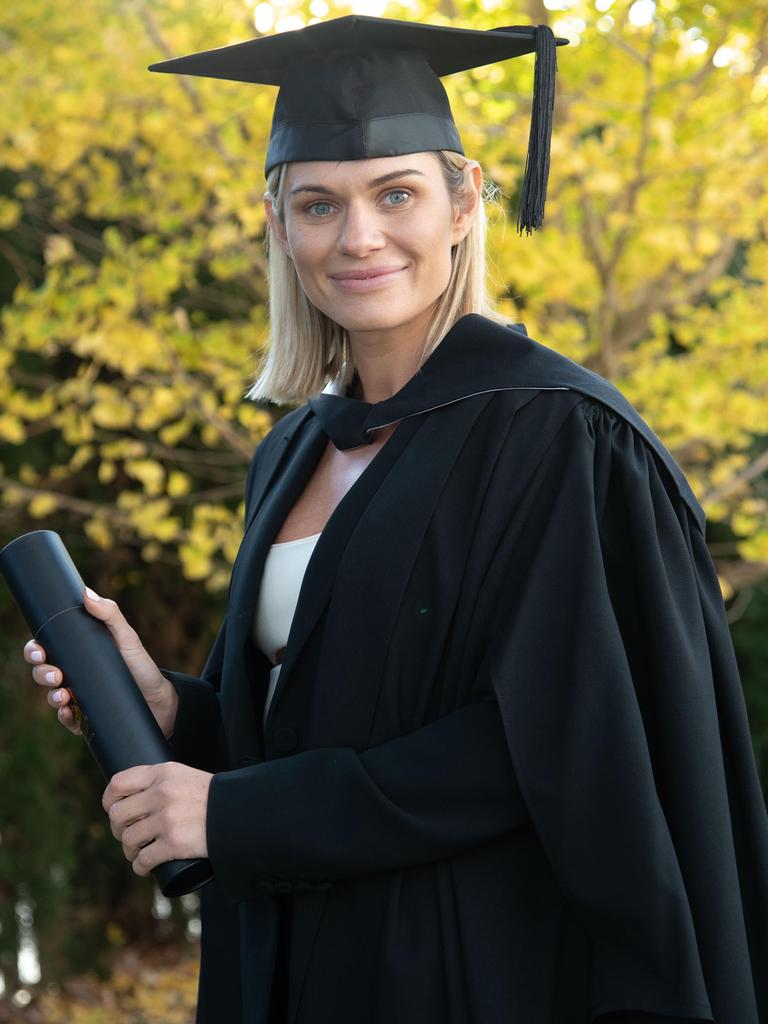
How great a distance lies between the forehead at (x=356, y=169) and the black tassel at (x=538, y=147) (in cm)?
16

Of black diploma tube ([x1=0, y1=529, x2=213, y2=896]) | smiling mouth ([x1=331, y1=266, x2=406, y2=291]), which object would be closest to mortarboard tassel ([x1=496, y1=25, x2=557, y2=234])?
smiling mouth ([x1=331, y1=266, x2=406, y2=291])

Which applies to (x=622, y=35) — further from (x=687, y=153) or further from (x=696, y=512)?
(x=696, y=512)

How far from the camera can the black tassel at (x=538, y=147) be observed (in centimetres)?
192

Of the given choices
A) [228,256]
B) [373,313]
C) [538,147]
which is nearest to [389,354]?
[373,313]

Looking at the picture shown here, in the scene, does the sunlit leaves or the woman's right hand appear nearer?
the woman's right hand

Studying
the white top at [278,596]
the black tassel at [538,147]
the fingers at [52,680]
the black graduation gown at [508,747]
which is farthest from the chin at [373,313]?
the fingers at [52,680]

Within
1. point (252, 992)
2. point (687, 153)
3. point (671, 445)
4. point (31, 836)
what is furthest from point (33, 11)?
point (252, 992)

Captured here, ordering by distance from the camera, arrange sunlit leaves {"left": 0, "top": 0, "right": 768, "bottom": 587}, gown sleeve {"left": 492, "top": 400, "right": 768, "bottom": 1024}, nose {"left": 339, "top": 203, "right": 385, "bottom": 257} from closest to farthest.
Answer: gown sleeve {"left": 492, "top": 400, "right": 768, "bottom": 1024}
nose {"left": 339, "top": 203, "right": 385, "bottom": 257}
sunlit leaves {"left": 0, "top": 0, "right": 768, "bottom": 587}

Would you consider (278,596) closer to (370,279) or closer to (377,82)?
(370,279)

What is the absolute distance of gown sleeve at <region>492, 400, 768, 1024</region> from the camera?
1.57 m

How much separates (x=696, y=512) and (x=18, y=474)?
145 inches

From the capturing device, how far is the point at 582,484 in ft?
5.41

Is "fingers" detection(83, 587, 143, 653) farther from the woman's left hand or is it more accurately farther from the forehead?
the forehead

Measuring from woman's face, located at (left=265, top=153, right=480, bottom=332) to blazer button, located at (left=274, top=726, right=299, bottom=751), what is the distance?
0.62m
